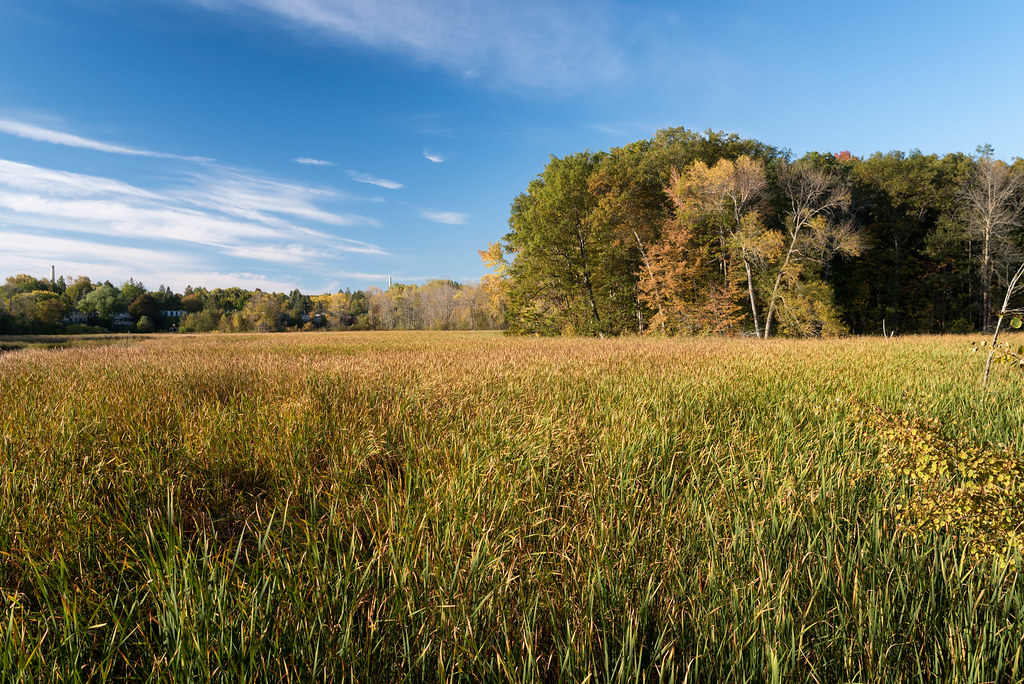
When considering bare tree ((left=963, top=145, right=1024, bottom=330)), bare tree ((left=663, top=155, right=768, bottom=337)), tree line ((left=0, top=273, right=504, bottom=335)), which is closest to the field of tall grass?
bare tree ((left=663, top=155, right=768, bottom=337))

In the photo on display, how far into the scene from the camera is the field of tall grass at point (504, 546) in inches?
47.8

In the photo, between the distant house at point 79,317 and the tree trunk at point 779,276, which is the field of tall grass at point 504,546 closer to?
the tree trunk at point 779,276

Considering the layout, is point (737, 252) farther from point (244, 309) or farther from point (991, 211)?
point (244, 309)

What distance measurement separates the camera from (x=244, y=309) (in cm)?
8019


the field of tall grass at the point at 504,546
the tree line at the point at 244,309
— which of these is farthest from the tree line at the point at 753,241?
the tree line at the point at 244,309

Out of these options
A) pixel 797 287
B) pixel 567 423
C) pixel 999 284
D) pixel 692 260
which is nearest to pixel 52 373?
pixel 567 423

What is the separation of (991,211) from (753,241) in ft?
58.0

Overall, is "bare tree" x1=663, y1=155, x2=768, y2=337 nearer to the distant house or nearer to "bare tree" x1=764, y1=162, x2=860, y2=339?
"bare tree" x1=764, y1=162, x2=860, y2=339

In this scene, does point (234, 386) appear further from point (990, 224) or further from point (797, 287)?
point (990, 224)

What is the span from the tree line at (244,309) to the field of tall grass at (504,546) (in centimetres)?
5425

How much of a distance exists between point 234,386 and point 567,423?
419cm

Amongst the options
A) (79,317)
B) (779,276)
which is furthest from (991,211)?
(79,317)

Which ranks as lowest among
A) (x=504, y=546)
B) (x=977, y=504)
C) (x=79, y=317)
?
(x=504, y=546)

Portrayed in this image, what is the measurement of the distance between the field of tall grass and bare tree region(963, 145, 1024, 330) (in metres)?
34.4
